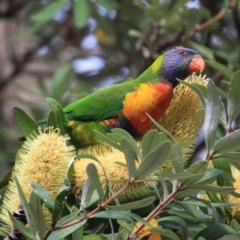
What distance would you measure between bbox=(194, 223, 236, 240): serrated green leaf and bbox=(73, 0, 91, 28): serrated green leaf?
1514 mm

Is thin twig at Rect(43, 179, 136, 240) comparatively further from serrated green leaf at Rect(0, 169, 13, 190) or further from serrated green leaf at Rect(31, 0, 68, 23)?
serrated green leaf at Rect(31, 0, 68, 23)

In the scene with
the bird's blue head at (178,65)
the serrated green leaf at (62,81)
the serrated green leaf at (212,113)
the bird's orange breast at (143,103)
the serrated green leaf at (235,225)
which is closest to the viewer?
the serrated green leaf at (212,113)

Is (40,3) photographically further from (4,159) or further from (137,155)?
(137,155)

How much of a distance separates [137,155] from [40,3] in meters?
2.25

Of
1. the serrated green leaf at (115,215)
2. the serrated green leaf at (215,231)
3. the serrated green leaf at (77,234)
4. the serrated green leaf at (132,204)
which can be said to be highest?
the serrated green leaf at (132,204)

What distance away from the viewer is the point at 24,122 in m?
1.30

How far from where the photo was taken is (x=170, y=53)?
1.95m

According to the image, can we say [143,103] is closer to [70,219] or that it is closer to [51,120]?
[51,120]

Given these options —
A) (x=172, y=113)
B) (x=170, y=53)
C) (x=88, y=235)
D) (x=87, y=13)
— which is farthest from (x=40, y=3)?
(x=88, y=235)

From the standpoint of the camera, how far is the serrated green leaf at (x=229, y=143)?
40.1 inches

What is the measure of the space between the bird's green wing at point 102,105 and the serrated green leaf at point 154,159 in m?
0.91

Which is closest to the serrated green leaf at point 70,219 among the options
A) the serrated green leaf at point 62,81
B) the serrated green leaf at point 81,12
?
the serrated green leaf at point 81,12

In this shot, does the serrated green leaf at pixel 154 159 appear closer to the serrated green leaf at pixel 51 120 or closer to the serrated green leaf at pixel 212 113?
the serrated green leaf at pixel 212 113

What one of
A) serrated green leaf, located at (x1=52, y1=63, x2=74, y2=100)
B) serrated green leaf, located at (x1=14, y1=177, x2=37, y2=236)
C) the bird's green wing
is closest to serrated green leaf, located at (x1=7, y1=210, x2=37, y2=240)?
serrated green leaf, located at (x1=14, y1=177, x2=37, y2=236)
